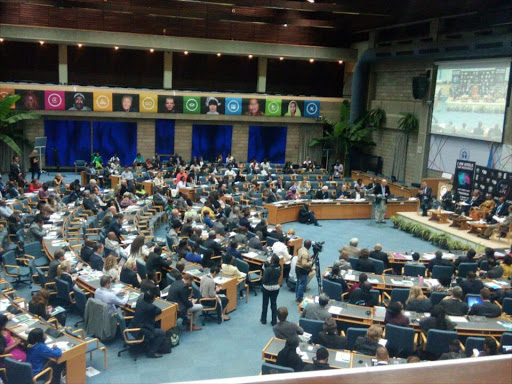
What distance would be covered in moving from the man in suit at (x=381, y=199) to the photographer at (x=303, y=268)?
9171mm

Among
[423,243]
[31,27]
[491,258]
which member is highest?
[31,27]

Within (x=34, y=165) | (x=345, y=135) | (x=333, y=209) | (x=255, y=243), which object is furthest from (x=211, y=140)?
(x=255, y=243)

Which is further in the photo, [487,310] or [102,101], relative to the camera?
[102,101]

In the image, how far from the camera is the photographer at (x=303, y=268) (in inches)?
449

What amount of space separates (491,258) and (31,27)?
78.2 ft

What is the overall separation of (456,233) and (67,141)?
20.5 metres

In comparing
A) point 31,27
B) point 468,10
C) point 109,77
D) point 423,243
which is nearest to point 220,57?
point 109,77

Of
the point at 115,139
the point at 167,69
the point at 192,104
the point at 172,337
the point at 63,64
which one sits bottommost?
the point at 172,337

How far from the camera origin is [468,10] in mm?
21938

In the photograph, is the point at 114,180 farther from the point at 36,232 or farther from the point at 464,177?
the point at 464,177

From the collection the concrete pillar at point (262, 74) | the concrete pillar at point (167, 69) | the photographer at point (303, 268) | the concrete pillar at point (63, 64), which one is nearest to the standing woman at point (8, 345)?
the photographer at point (303, 268)

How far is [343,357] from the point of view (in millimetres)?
7441

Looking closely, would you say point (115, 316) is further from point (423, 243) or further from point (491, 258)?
point (423, 243)

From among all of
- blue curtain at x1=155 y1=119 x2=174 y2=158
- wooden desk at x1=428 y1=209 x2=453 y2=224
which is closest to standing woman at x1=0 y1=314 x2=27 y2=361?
wooden desk at x1=428 y1=209 x2=453 y2=224
